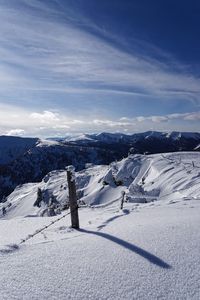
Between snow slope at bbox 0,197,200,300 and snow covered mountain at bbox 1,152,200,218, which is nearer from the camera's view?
snow slope at bbox 0,197,200,300

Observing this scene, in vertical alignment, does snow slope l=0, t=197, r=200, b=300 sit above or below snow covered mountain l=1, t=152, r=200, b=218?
above

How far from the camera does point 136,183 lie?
148 ft

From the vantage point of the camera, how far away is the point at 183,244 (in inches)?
259

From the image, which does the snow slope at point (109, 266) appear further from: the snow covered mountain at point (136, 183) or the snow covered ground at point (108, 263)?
the snow covered mountain at point (136, 183)

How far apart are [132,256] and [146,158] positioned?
170 ft

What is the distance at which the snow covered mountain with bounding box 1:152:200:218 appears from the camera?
31.0 m

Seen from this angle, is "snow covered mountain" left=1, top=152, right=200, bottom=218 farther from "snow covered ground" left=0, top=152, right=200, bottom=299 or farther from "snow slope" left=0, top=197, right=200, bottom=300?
"snow slope" left=0, top=197, right=200, bottom=300

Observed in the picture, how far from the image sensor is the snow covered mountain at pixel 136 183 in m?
31.0

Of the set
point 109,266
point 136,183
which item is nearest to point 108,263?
point 109,266

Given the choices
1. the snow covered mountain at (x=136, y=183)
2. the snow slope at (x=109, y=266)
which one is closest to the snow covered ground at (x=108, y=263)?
the snow slope at (x=109, y=266)

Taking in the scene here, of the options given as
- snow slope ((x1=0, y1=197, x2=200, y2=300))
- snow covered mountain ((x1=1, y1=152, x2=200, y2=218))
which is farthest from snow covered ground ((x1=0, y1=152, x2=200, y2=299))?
snow covered mountain ((x1=1, y1=152, x2=200, y2=218))

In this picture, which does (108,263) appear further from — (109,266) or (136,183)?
(136,183)

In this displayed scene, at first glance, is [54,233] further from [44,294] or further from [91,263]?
[44,294]

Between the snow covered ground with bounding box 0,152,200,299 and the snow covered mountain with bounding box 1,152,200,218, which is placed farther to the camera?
the snow covered mountain with bounding box 1,152,200,218
